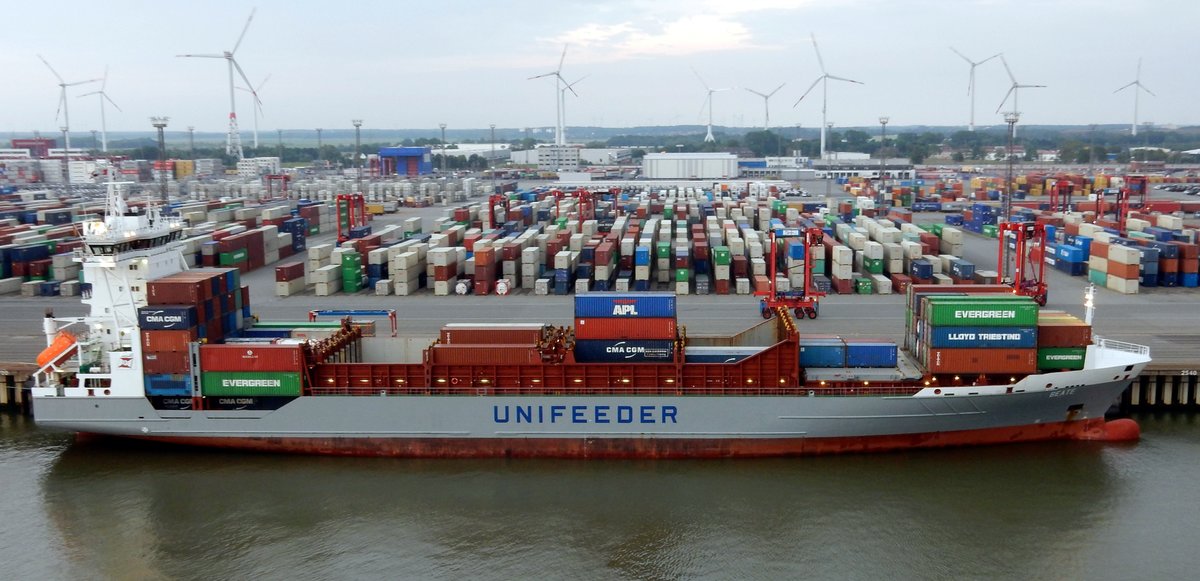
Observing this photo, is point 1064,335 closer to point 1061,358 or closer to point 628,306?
point 1061,358

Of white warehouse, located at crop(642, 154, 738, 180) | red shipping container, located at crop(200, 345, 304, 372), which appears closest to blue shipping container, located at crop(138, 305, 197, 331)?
red shipping container, located at crop(200, 345, 304, 372)

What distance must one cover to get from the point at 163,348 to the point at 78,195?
113263mm

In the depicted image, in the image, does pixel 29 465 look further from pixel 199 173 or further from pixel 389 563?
pixel 199 173

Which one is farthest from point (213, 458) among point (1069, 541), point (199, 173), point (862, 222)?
point (199, 173)

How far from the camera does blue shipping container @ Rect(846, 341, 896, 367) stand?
94.4 ft

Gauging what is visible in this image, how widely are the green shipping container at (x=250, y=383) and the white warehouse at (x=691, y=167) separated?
142 meters

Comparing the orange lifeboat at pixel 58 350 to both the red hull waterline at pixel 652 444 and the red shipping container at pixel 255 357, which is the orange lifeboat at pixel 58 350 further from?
the red shipping container at pixel 255 357

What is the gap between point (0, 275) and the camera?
54375 millimetres

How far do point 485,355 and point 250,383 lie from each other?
7592 mm

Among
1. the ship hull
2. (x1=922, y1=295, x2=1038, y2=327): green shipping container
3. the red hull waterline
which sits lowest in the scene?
the red hull waterline

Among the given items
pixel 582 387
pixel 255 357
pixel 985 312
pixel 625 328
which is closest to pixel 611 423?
pixel 582 387

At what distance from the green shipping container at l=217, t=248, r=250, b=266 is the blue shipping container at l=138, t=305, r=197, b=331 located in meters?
31.3

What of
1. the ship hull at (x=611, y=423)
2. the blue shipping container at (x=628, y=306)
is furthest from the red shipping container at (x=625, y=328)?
the ship hull at (x=611, y=423)

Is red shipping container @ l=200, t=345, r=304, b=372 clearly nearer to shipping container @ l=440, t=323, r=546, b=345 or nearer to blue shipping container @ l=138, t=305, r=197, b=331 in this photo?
blue shipping container @ l=138, t=305, r=197, b=331
